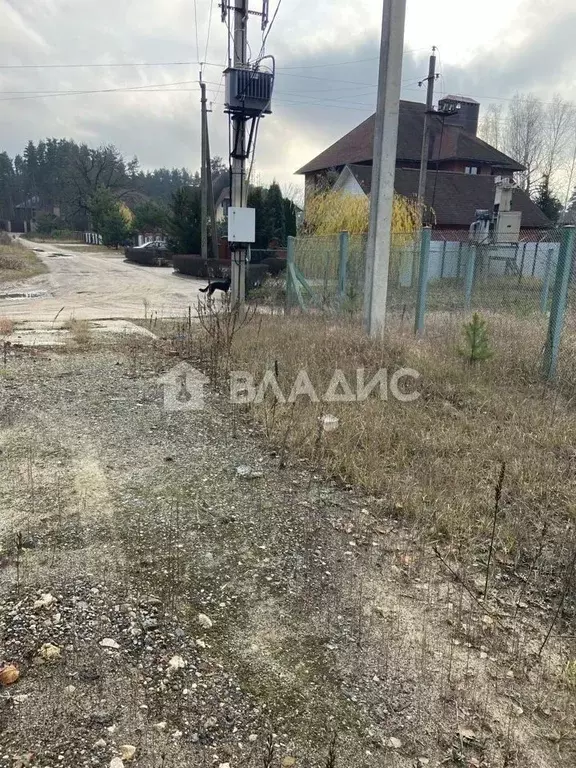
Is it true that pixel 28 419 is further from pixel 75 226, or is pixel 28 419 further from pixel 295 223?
pixel 75 226

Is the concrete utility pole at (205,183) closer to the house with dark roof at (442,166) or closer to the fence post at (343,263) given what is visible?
the house with dark roof at (442,166)

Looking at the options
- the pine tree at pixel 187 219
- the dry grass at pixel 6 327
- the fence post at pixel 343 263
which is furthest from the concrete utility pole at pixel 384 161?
the pine tree at pixel 187 219

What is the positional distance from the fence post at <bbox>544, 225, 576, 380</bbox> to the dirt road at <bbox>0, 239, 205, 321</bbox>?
8518 millimetres

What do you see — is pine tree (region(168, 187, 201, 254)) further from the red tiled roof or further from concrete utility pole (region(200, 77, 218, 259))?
the red tiled roof

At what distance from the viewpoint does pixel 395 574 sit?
2.90 m

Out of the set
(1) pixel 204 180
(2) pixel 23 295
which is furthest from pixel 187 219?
(2) pixel 23 295

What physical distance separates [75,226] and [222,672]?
73611 millimetres

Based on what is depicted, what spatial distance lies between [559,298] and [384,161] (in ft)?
10.8

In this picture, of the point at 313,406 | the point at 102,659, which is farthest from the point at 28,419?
the point at 102,659

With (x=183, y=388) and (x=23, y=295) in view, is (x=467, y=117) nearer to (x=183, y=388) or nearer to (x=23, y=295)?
(x=23, y=295)

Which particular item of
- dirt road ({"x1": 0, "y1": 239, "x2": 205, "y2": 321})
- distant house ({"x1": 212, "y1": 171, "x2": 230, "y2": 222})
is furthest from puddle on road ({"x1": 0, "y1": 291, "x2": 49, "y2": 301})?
distant house ({"x1": 212, "y1": 171, "x2": 230, "y2": 222})

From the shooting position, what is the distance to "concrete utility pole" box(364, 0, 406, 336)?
7.37 meters

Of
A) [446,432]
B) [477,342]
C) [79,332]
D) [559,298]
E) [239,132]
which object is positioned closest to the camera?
[446,432]

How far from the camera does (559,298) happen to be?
5.80 metres
